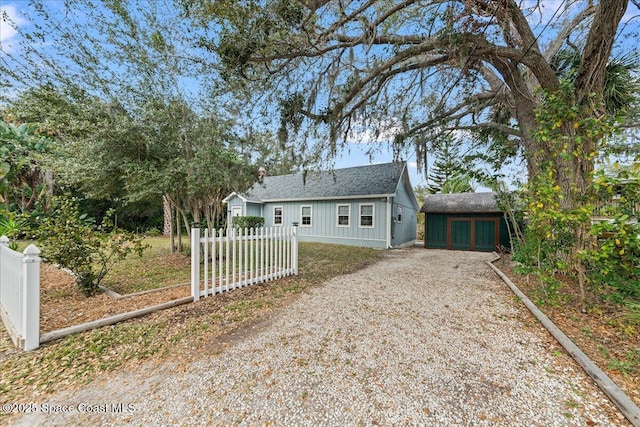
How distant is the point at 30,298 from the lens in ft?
8.50

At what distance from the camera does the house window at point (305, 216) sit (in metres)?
14.2

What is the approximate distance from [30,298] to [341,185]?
1203 centimetres

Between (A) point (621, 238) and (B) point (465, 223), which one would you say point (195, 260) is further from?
(B) point (465, 223)

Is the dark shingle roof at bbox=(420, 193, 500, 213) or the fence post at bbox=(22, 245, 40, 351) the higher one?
the dark shingle roof at bbox=(420, 193, 500, 213)

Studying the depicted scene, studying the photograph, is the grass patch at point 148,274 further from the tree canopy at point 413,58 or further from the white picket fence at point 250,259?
the tree canopy at point 413,58

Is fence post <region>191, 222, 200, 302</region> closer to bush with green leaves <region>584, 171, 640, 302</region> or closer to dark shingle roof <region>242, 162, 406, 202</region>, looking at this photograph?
bush with green leaves <region>584, 171, 640, 302</region>

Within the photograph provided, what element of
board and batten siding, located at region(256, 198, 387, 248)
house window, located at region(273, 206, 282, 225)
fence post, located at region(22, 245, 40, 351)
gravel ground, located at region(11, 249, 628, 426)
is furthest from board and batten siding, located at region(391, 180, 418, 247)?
fence post, located at region(22, 245, 40, 351)

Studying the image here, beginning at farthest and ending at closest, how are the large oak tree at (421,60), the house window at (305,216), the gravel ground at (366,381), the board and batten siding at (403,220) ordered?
the house window at (305,216)
the board and batten siding at (403,220)
the large oak tree at (421,60)
the gravel ground at (366,381)

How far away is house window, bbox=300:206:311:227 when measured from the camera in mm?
14186

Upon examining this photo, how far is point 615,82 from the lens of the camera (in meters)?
5.20

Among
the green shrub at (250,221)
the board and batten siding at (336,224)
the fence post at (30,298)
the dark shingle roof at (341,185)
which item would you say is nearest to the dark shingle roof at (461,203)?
the dark shingle roof at (341,185)

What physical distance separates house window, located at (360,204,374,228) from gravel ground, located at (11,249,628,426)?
27.7ft

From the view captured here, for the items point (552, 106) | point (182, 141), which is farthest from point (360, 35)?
point (182, 141)

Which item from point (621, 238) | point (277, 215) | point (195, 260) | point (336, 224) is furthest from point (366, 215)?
point (621, 238)
